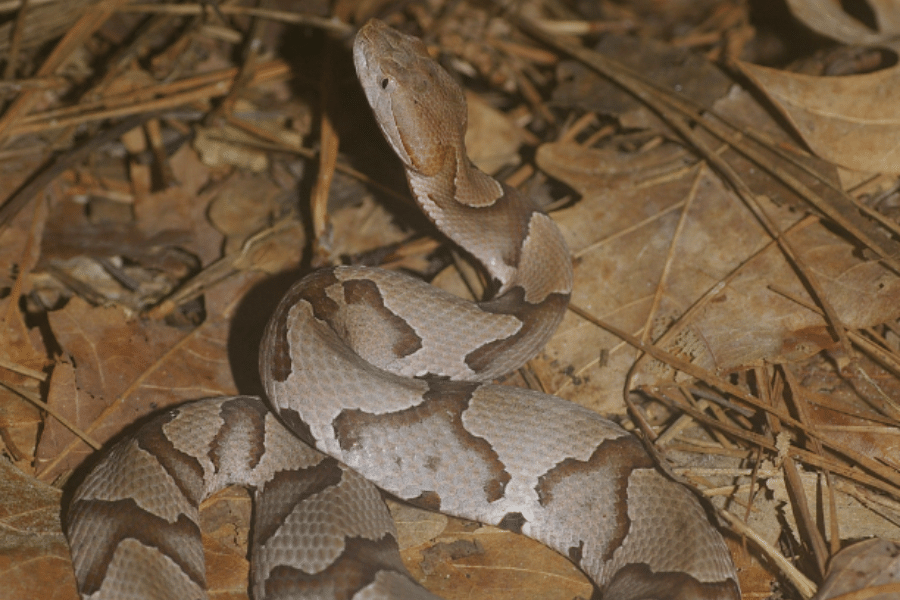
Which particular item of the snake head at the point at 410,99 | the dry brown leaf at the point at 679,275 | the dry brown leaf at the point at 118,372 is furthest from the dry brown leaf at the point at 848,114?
the dry brown leaf at the point at 118,372

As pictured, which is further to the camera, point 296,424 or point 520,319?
point 520,319

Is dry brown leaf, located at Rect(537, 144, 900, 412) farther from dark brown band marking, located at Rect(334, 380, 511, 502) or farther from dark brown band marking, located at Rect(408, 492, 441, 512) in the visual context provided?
dark brown band marking, located at Rect(408, 492, 441, 512)

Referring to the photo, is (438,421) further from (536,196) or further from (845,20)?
(845,20)

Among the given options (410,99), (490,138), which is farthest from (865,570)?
(490,138)

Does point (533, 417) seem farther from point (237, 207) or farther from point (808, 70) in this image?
point (808, 70)

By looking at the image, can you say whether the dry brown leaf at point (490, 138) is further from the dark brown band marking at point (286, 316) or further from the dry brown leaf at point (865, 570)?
the dry brown leaf at point (865, 570)

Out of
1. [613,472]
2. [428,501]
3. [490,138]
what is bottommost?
[428,501]

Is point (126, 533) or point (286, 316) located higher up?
point (286, 316)

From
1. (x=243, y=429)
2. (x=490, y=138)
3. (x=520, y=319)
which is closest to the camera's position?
(x=243, y=429)

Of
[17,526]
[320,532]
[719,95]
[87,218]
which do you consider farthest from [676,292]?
[87,218]
